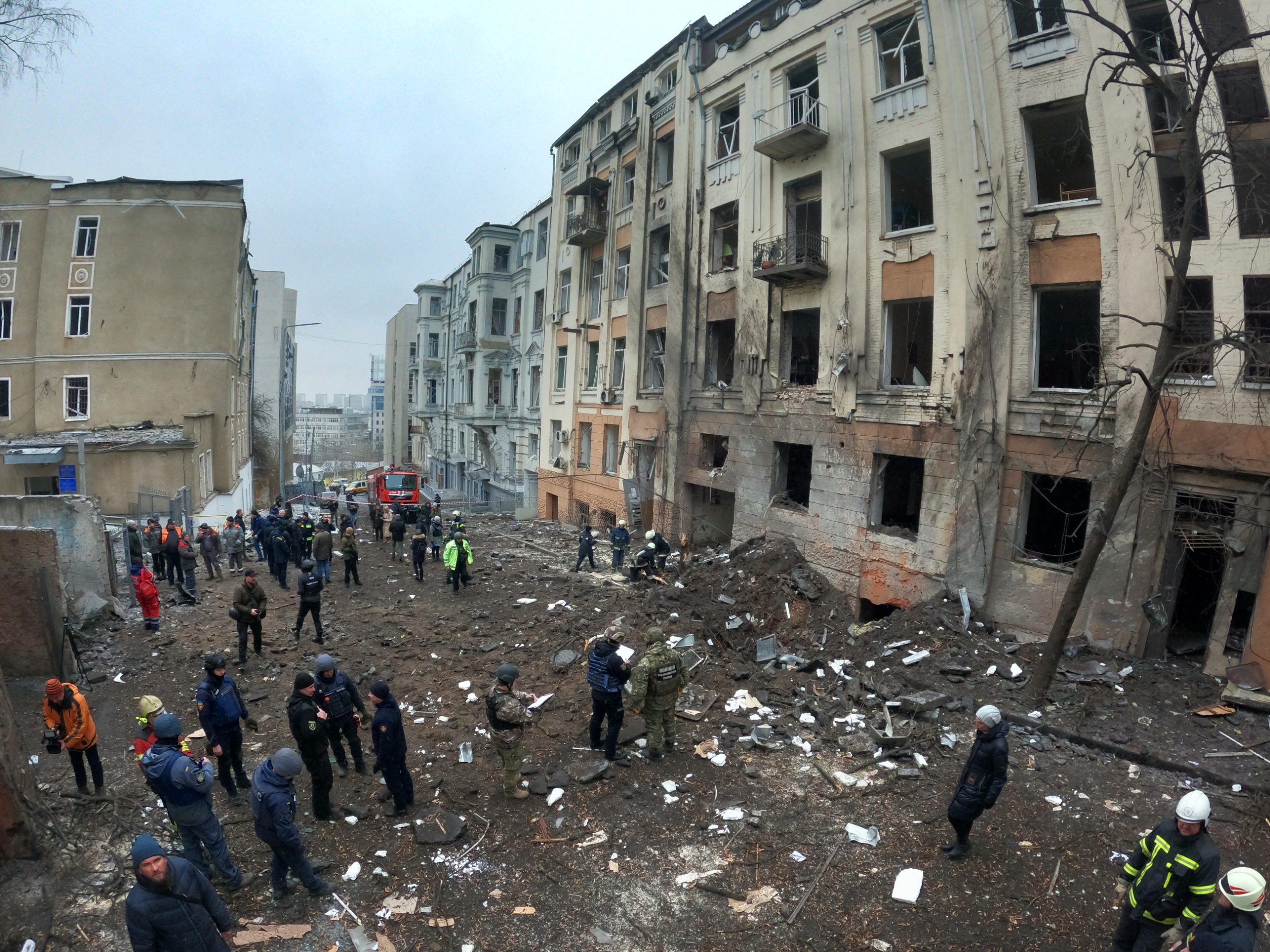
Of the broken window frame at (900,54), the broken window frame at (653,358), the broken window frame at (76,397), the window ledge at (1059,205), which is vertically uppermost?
the broken window frame at (900,54)

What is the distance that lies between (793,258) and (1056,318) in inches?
231

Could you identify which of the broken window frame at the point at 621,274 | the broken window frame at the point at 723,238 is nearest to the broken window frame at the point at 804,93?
the broken window frame at the point at 723,238

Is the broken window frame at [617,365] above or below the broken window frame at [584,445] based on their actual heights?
above

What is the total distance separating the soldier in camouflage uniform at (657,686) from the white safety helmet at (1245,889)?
516cm

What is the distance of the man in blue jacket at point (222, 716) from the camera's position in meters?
7.18

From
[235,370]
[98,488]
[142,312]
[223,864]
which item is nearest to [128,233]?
[142,312]

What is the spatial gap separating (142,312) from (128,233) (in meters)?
3.09

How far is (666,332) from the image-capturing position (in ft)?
69.0

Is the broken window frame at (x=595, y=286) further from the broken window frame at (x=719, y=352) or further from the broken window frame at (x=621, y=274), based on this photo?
the broken window frame at (x=719, y=352)

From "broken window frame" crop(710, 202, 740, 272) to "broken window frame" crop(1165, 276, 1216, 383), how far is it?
11.0 m

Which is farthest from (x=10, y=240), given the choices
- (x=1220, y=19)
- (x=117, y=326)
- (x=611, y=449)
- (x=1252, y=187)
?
(x=1252, y=187)

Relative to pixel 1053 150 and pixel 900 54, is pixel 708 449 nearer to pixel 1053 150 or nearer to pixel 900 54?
pixel 900 54

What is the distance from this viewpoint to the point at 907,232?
46.4ft

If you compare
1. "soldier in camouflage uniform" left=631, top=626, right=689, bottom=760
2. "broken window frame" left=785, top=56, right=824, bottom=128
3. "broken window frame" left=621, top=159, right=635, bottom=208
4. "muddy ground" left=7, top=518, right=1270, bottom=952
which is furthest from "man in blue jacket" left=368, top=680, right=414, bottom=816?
"broken window frame" left=621, top=159, right=635, bottom=208
